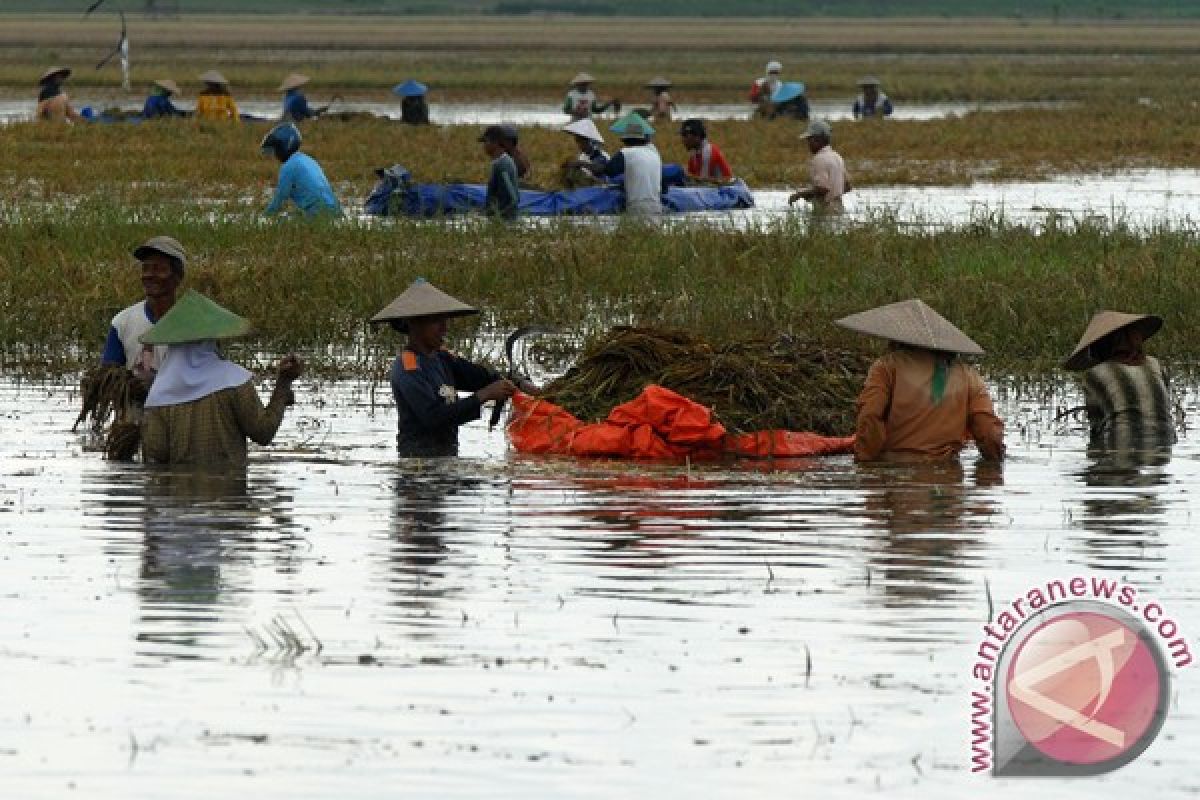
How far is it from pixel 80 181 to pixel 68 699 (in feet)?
56.5

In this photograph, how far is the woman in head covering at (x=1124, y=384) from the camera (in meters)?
10.9

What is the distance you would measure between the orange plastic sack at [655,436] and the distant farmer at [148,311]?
5.56ft

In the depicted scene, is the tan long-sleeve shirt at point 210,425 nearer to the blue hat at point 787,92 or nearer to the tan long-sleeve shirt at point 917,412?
the tan long-sleeve shirt at point 917,412

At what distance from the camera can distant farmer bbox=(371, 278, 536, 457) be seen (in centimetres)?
1039

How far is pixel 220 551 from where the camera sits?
883 centimetres

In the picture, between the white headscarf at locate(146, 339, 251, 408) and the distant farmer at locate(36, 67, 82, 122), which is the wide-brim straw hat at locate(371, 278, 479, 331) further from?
the distant farmer at locate(36, 67, 82, 122)

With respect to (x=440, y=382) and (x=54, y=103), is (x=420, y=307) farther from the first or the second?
(x=54, y=103)

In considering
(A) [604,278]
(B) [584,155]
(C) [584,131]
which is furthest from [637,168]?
(A) [604,278]

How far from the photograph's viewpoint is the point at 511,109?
4494 cm

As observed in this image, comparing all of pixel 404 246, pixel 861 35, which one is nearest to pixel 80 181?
pixel 404 246

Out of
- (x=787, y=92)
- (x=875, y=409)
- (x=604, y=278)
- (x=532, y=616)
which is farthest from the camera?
(x=787, y=92)

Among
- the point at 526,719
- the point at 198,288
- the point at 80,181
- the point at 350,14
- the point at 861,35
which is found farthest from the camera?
the point at 350,14

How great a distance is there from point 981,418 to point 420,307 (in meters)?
2.39

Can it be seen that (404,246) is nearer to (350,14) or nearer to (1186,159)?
(1186,159)
